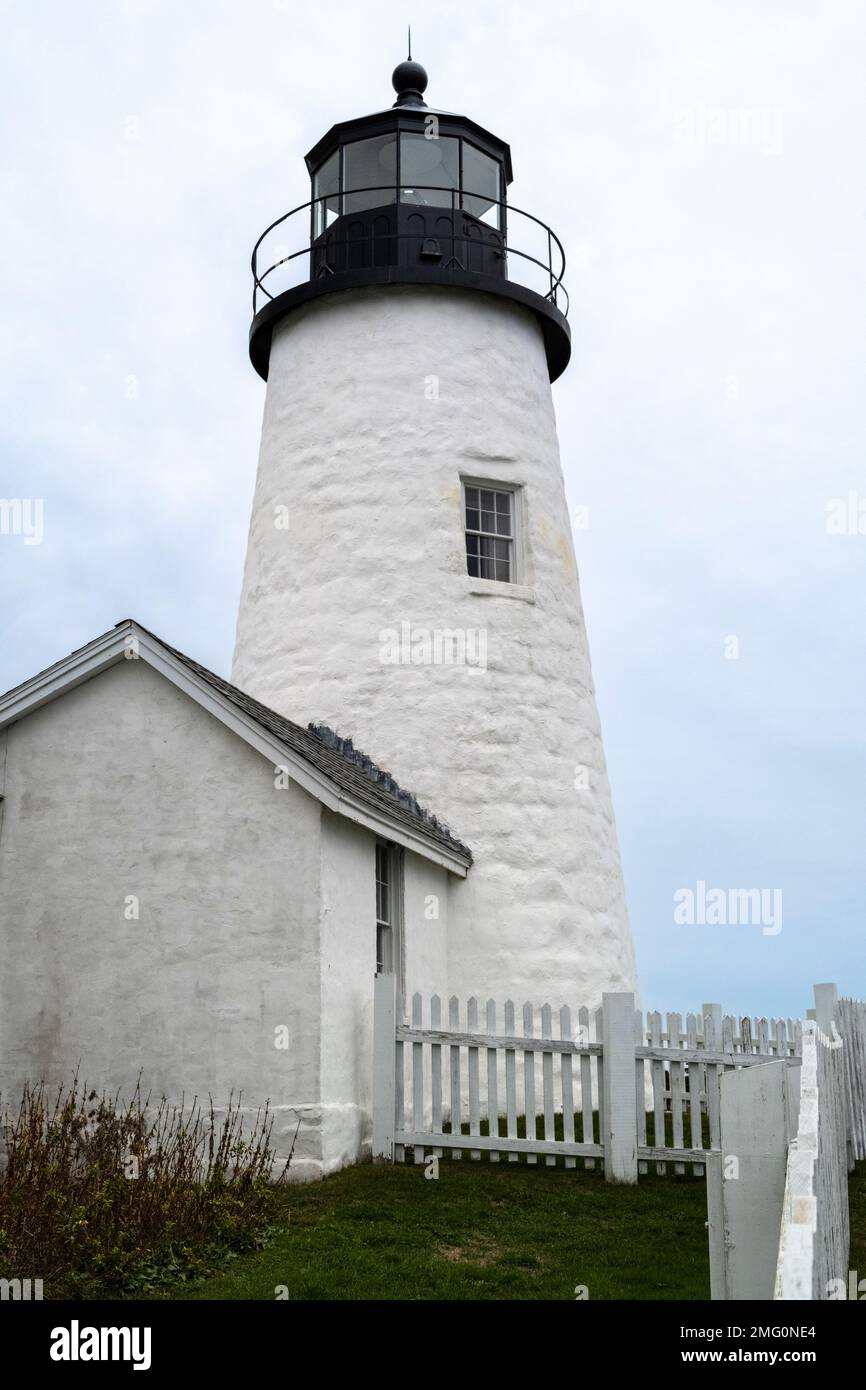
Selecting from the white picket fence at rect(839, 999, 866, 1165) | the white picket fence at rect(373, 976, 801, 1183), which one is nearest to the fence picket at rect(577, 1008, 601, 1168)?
the white picket fence at rect(373, 976, 801, 1183)

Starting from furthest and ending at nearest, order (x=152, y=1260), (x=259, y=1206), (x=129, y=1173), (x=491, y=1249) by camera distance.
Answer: (x=129, y=1173), (x=259, y=1206), (x=491, y=1249), (x=152, y=1260)

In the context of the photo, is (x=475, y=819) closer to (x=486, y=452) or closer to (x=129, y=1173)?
(x=486, y=452)

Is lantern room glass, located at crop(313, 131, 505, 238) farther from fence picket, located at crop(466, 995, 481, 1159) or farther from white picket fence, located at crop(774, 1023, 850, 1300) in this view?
white picket fence, located at crop(774, 1023, 850, 1300)

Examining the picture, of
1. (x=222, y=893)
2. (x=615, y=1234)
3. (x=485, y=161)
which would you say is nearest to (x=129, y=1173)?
(x=222, y=893)

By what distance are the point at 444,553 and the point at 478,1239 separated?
9202 millimetres

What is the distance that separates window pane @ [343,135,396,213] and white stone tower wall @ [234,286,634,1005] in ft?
6.49

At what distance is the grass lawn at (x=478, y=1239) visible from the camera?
357 inches

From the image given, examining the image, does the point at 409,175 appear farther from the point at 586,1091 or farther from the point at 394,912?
the point at 586,1091

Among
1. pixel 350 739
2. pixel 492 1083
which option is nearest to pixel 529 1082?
pixel 492 1083

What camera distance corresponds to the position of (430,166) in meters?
20.2

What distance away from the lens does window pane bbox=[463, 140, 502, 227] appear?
20.2 m
